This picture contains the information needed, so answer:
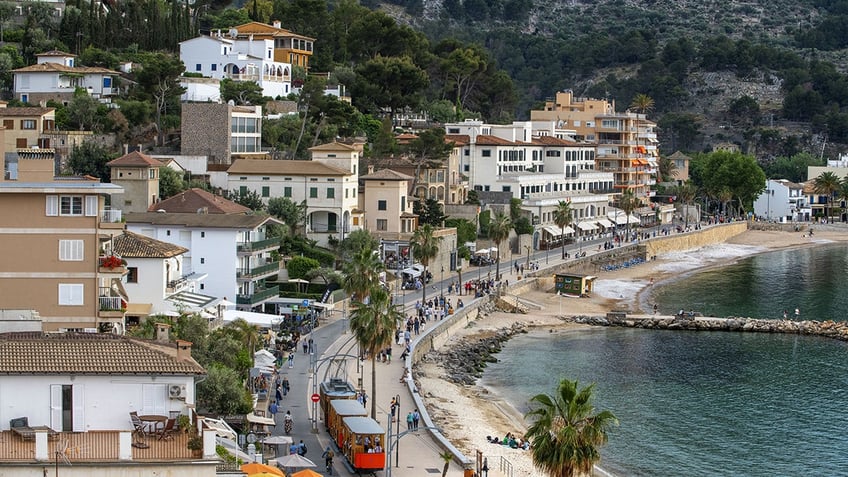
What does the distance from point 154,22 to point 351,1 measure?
3127 cm

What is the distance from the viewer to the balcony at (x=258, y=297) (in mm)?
65688

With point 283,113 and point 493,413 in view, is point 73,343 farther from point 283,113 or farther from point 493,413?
point 283,113

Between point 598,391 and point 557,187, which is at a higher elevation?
point 557,187

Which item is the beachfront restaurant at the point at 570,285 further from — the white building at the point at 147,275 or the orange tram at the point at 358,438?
the orange tram at the point at 358,438

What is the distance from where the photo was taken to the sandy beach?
51906 mm

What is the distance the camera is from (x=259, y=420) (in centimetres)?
4259

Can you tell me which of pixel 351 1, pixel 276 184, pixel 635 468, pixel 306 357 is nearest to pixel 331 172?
pixel 276 184

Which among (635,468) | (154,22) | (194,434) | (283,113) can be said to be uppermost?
(154,22)

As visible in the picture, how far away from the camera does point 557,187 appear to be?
122062mm

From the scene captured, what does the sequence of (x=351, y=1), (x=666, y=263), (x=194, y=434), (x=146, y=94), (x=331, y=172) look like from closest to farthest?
(x=194, y=434) → (x=331, y=172) → (x=146, y=94) → (x=666, y=263) → (x=351, y=1)

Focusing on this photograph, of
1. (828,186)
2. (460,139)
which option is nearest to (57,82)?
(460,139)

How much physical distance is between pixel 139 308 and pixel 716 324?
145ft

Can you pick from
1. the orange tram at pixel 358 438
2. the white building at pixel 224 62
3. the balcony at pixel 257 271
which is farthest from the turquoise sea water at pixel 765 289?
the orange tram at pixel 358 438

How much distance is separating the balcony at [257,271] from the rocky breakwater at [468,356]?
29.3ft
